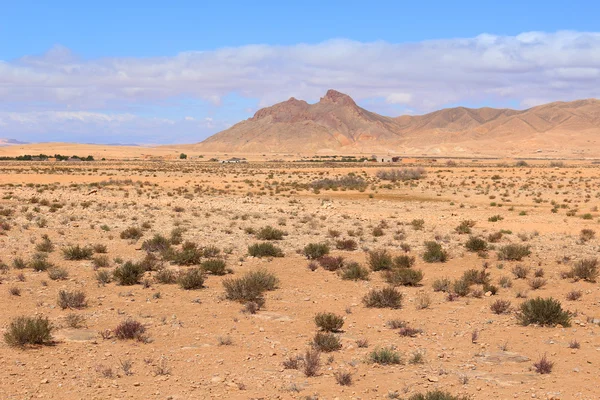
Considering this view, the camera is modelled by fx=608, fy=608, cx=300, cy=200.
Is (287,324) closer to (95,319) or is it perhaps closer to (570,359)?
(95,319)

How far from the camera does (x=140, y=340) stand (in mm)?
10555

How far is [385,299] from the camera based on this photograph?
13156mm

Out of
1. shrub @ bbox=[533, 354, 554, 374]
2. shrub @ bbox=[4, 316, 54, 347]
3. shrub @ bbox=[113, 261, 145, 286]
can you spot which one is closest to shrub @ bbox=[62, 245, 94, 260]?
shrub @ bbox=[113, 261, 145, 286]

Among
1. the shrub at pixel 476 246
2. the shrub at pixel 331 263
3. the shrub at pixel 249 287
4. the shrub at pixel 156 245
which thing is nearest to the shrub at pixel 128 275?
the shrub at pixel 249 287

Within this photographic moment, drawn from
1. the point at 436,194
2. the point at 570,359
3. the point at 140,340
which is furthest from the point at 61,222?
the point at 436,194

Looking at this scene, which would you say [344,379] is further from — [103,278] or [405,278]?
[103,278]

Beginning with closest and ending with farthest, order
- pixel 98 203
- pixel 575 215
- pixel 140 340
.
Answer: pixel 140 340, pixel 575 215, pixel 98 203

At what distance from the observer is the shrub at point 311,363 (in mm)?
9118

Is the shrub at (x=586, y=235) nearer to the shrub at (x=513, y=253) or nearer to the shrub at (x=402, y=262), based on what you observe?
the shrub at (x=513, y=253)

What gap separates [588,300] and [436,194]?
104 ft

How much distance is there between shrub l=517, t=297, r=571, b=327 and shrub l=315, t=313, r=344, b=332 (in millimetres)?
3599

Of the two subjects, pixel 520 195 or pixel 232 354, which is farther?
pixel 520 195

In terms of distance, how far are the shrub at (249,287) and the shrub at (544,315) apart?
559 cm

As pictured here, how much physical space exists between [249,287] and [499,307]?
213 inches
